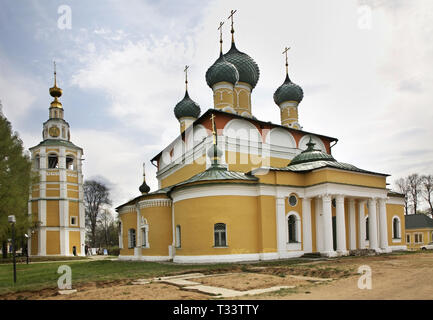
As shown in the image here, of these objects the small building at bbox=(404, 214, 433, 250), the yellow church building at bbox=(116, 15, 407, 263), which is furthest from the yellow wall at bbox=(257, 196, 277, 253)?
the small building at bbox=(404, 214, 433, 250)

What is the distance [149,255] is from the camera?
2075cm

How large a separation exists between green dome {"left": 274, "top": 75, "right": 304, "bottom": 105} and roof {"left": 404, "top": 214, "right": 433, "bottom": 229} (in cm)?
1947

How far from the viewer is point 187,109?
2720 cm

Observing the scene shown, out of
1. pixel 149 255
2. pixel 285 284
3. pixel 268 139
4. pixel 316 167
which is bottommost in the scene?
pixel 149 255

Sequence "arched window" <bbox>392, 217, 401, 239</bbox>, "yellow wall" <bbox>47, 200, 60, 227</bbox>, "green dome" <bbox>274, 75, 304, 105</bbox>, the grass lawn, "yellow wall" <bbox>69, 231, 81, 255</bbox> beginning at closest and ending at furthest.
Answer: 1. the grass lawn
2. "arched window" <bbox>392, 217, 401, 239</bbox>
3. "green dome" <bbox>274, 75, 304, 105</bbox>
4. "yellow wall" <bbox>47, 200, 60, 227</bbox>
5. "yellow wall" <bbox>69, 231, 81, 255</bbox>

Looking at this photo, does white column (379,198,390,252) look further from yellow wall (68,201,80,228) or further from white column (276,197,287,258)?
yellow wall (68,201,80,228)

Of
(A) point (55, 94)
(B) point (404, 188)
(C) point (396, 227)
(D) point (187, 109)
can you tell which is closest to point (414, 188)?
(B) point (404, 188)

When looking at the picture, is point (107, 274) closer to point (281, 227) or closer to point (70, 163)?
point (281, 227)

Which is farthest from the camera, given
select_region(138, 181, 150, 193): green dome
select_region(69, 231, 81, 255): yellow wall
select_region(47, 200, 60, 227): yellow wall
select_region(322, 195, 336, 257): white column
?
select_region(69, 231, 81, 255): yellow wall

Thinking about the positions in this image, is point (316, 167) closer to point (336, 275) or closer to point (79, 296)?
point (336, 275)

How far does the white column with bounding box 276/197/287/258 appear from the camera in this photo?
675 inches

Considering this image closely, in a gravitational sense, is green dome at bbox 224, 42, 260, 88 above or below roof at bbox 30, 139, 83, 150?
above

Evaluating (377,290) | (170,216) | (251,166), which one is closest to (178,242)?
(170,216)
